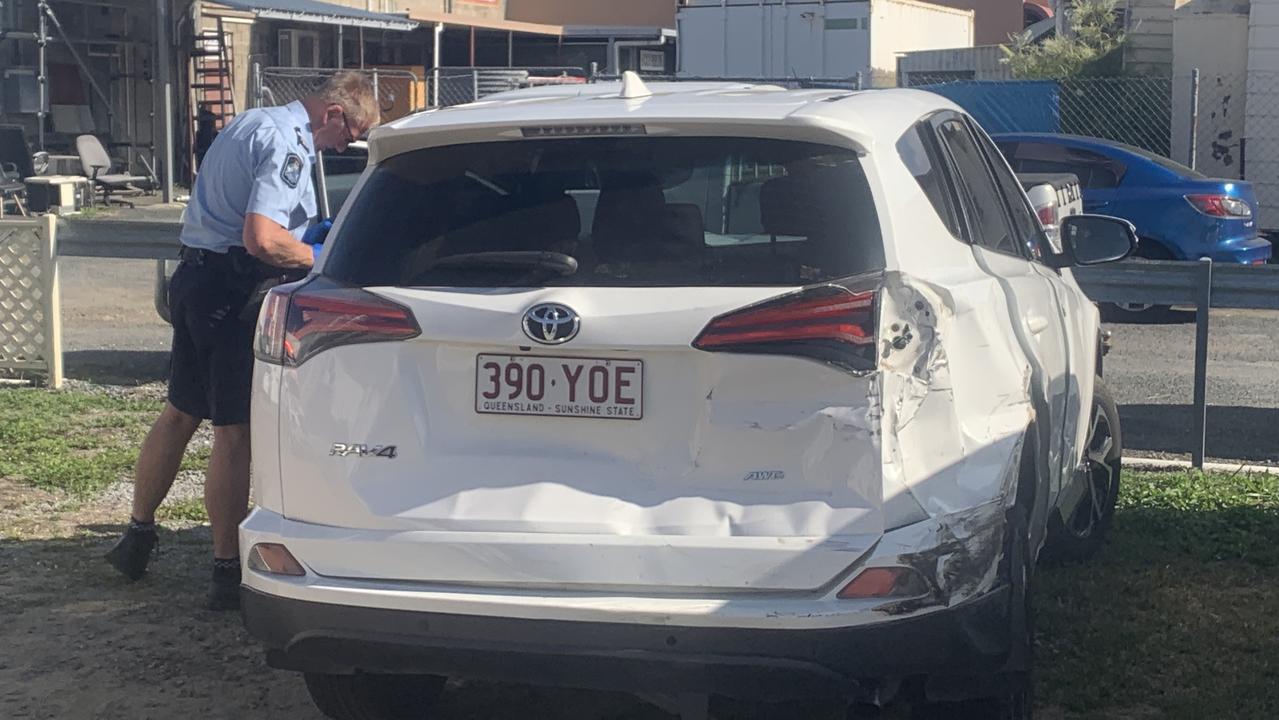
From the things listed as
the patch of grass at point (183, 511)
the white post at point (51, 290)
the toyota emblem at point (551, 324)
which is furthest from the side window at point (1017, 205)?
the white post at point (51, 290)

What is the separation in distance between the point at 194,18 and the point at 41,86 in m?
3.06

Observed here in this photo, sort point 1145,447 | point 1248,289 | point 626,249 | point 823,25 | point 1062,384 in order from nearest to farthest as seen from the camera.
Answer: point 626,249 → point 1062,384 → point 1248,289 → point 1145,447 → point 823,25

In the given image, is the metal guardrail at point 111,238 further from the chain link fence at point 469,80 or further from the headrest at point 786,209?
the chain link fence at point 469,80

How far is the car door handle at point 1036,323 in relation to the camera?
14.2 ft

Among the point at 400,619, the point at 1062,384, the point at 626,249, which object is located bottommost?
the point at 400,619

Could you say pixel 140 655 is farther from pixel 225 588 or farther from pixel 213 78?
pixel 213 78

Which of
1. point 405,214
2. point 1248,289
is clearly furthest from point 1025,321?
point 1248,289

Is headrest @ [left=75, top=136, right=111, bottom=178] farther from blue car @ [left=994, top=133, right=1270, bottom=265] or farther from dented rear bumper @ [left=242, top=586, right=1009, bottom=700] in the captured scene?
dented rear bumper @ [left=242, top=586, right=1009, bottom=700]

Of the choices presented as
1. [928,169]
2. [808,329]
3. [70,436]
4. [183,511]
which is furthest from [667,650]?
[70,436]

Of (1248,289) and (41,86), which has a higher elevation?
(41,86)

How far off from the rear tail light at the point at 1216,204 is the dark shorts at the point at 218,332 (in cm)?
960

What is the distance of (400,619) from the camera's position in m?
3.47

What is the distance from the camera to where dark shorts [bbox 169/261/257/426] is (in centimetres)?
530

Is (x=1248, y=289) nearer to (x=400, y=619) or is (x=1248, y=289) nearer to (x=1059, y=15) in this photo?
Answer: (x=400, y=619)
